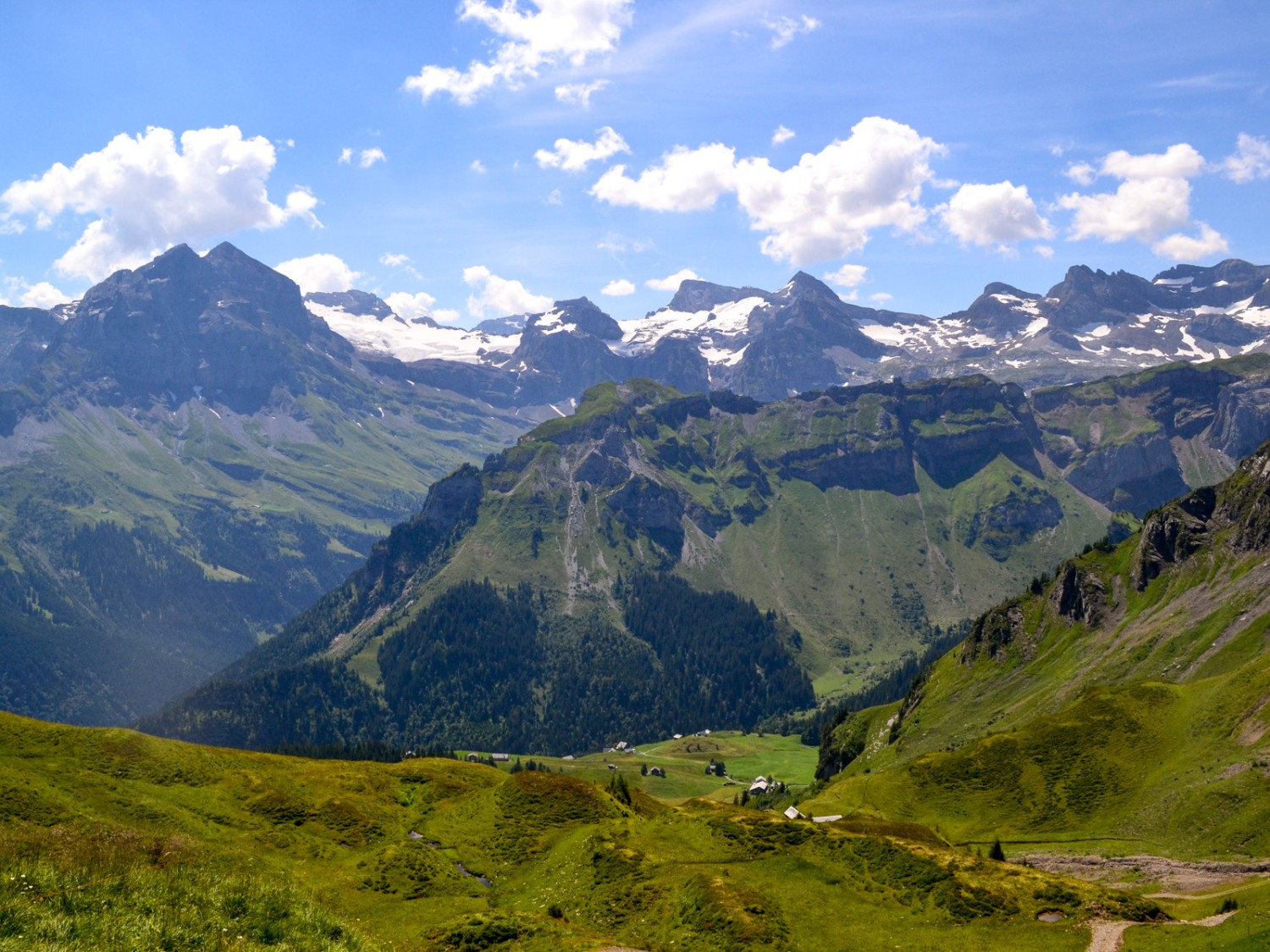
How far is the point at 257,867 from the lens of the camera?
72250mm

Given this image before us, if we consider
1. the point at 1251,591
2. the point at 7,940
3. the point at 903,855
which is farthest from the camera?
the point at 1251,591

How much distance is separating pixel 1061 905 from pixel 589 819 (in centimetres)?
4504

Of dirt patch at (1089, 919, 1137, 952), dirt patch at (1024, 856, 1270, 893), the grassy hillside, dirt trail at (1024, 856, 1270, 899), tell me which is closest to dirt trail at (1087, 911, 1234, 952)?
dirt patch at (1089, 919, 1137, 952)

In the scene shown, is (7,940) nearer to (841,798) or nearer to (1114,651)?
(841,798)

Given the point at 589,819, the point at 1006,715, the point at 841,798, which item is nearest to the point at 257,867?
the point at 589,819

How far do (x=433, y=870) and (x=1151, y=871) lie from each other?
74.6m

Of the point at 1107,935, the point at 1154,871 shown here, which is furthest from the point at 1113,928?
the point at 1154,871

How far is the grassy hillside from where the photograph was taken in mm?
49781

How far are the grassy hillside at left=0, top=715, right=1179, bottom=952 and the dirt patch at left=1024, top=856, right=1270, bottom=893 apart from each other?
1918 cm

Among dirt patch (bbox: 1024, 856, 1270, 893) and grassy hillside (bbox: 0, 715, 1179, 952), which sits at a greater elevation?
grassy hillside (bbox: 0, 715, 1179, 952)

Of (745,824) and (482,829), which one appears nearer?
(745,824)

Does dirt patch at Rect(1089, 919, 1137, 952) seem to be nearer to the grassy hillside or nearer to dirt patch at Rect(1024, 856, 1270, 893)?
the grassy hillside

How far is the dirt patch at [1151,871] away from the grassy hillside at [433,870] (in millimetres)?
19179

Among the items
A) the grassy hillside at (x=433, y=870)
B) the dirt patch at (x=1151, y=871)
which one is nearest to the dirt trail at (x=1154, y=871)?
the dirt patch at (x=1151, y=871)
